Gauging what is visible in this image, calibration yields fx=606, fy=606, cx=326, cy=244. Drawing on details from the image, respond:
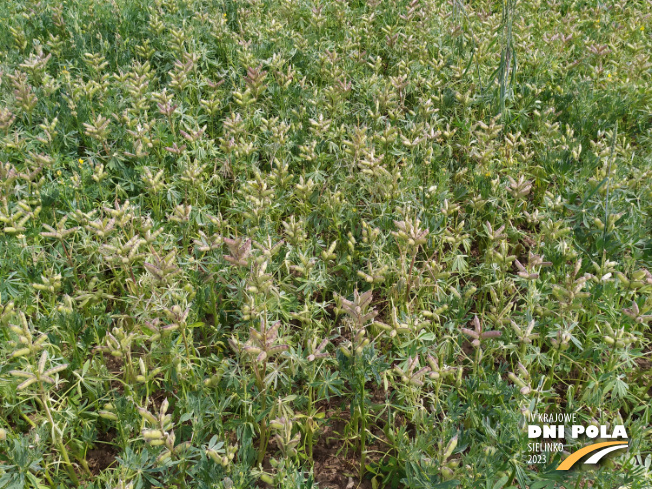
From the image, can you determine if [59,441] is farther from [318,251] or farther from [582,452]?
[582,452]

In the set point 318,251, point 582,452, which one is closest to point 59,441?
point 318,251

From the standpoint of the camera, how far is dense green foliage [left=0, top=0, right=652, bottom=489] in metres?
2.86

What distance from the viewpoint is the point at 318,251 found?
3.87 meters

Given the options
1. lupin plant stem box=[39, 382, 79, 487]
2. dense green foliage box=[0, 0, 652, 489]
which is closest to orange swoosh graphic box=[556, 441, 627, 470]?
dense green foliage box=[0, 0, 652, 489]

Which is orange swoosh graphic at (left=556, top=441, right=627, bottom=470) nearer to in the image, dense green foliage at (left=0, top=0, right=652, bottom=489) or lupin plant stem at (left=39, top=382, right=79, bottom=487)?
dense green foliage at (left=0, top=0, right=652, bottom=489)

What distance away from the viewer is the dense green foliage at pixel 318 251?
286cm

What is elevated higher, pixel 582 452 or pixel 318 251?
pixel 318 251

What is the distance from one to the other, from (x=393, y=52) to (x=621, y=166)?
8.40 ft

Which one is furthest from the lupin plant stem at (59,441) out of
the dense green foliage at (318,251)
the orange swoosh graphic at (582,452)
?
the orange swoosh graphic at (582,452)

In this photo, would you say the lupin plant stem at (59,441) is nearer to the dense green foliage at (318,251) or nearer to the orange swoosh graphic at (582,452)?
the dense green foliage at (318,251)

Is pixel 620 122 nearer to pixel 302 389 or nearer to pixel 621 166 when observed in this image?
pixel 621 166

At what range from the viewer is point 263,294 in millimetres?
3184

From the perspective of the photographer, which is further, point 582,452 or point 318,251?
point 318,251

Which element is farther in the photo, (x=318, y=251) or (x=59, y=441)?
(x=318, y=251)
